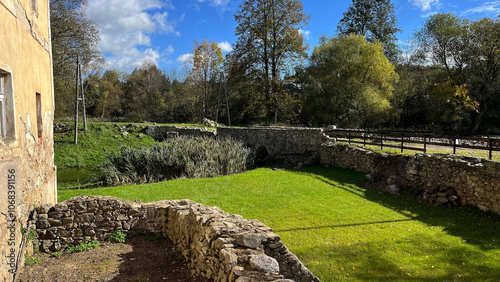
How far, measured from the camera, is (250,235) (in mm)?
3887

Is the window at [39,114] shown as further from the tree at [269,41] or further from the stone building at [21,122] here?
the tree at [269,41]

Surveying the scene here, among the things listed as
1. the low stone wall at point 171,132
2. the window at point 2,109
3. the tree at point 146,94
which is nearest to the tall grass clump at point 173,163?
the low stone wall at point 171,132

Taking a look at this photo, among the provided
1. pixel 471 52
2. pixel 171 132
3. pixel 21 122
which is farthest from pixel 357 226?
pixel 471 52

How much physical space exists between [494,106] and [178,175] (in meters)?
27.5

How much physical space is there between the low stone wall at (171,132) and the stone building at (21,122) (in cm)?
1695

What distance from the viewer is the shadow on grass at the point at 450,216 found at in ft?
22.6

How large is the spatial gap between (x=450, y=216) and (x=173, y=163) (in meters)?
11.6

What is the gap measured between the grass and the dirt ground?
2495 millimetres

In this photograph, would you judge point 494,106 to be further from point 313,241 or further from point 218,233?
point 218,233

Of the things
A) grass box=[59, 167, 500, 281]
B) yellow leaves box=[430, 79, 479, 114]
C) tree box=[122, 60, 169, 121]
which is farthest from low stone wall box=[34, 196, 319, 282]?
tree box=[122, 60, 169, 121]

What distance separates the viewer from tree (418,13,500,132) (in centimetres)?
2194

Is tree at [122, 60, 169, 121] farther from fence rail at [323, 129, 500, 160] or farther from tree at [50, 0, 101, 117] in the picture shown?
fence rail at [323, 129, 500, 160]

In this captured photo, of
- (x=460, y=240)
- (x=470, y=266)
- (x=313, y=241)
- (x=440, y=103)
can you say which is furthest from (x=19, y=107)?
(x=440, y=103)

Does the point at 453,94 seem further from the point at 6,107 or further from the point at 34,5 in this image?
the point at 6,107
